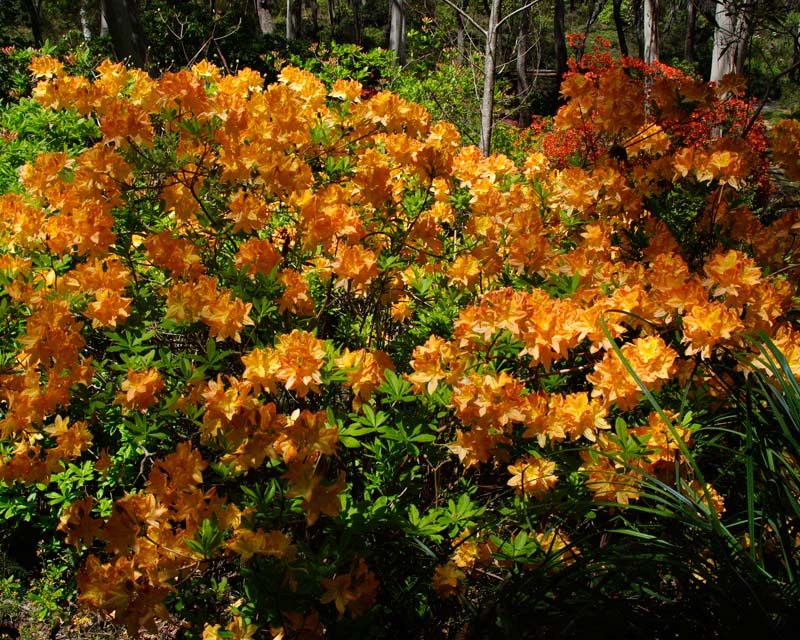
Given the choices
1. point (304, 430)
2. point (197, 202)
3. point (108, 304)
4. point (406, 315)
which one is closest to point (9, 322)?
point (108, 304)

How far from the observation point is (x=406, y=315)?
2.73 m

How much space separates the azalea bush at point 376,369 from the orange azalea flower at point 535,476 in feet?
0.05

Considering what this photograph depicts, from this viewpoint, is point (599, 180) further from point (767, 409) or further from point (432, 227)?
point (767, 409)

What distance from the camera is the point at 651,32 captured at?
1229 centimetres

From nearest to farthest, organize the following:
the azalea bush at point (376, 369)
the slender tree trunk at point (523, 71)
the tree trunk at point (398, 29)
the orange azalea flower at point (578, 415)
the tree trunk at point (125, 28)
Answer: the azalea bush at point (376, 369) → the orange azalea flower at point (578, 415) → the tree trunk at point (125, 28) → the slender tree trunk at point (523, 71) → the tree trunk at point (398, 29)

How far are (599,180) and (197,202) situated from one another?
5.04 ft

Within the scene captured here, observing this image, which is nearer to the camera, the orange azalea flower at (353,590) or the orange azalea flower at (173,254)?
the orange azalea flower at (353,590)

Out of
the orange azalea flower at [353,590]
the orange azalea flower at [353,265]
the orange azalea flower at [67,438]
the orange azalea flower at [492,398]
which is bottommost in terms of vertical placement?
the orange azalea flower at [353,590]

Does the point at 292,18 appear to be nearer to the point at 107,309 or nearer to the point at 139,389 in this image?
the point at 107,309

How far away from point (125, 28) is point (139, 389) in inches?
299

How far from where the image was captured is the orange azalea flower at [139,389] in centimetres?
181

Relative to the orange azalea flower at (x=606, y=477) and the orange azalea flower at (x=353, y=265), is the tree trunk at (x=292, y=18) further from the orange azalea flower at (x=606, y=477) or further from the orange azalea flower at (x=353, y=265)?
the orange azalea flower at (x=606, y=477)

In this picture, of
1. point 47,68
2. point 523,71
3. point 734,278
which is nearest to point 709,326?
point 734,278

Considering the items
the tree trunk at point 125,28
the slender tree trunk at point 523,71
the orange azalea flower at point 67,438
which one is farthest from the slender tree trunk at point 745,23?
the tree trunk at point 125,28
